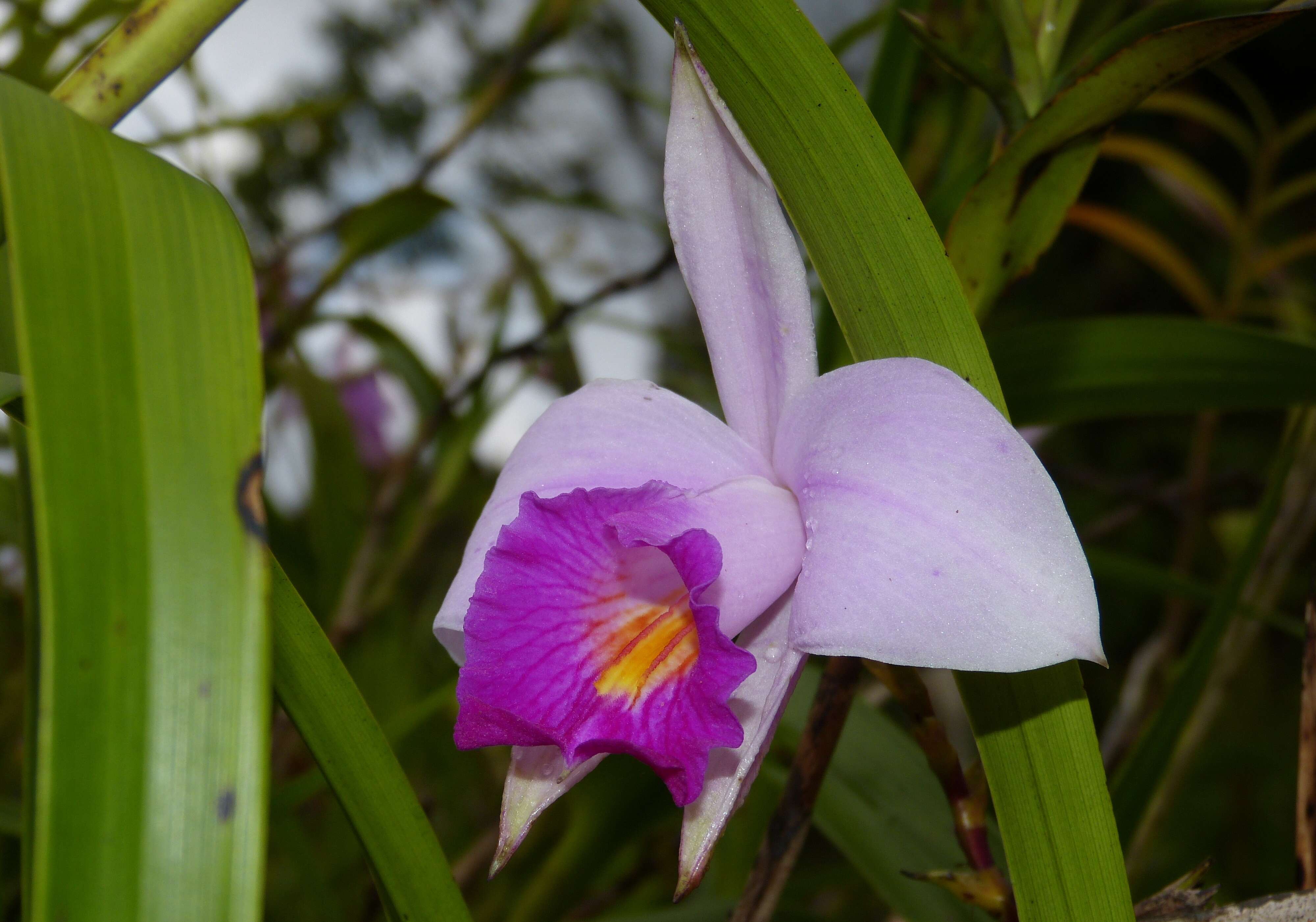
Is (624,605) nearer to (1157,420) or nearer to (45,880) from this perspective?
(45,880)

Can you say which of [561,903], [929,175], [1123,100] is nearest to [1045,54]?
[1123,100]

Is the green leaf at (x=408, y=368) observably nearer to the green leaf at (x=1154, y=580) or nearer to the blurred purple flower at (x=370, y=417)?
the blurred purple flower at (x=370, y=417)

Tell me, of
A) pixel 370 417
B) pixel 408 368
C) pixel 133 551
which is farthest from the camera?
pixel 370 417

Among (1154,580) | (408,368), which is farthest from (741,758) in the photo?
(408,368)

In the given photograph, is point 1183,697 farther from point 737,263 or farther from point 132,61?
point 132,61

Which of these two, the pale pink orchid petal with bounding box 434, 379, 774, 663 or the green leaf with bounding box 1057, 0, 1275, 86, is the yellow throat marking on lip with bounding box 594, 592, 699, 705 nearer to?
the pale pink orchid petal with bounding box 434, 379, 774, 663

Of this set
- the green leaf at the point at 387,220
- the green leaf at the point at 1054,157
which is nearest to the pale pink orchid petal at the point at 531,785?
the green leaf at the point at 1054,157
